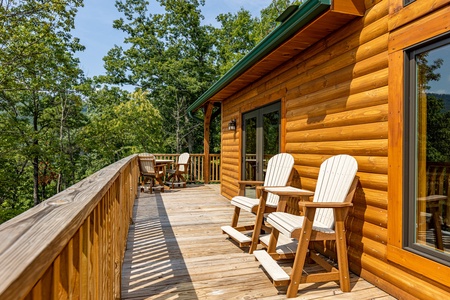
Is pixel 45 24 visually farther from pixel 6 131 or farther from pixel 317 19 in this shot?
pixel 317 19

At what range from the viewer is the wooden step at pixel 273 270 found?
2.37 meters

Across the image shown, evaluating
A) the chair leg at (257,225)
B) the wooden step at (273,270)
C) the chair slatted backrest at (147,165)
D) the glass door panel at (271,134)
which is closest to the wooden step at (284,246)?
the chair leg at (257,225)

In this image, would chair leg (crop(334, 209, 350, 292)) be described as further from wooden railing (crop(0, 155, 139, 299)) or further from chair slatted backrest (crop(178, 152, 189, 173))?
chair slatted backrest (crop(178, 152, 189, 173))

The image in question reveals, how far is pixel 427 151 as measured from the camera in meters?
2.19

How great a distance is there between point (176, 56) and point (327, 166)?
56.7ft

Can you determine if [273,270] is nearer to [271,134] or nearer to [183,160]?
[271,134]

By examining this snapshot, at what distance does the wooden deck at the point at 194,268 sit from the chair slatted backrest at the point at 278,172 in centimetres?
79

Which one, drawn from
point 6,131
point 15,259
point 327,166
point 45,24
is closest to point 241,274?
point 327,166

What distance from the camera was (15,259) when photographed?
0.46 m

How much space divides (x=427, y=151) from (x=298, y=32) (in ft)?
5.61

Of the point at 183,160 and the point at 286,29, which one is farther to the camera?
the point at 183,160

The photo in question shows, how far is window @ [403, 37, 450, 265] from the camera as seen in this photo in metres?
2.07

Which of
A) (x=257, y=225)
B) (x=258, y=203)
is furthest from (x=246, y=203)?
(x=257, y=225)

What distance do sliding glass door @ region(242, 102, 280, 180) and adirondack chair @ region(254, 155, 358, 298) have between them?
170 centimetres
